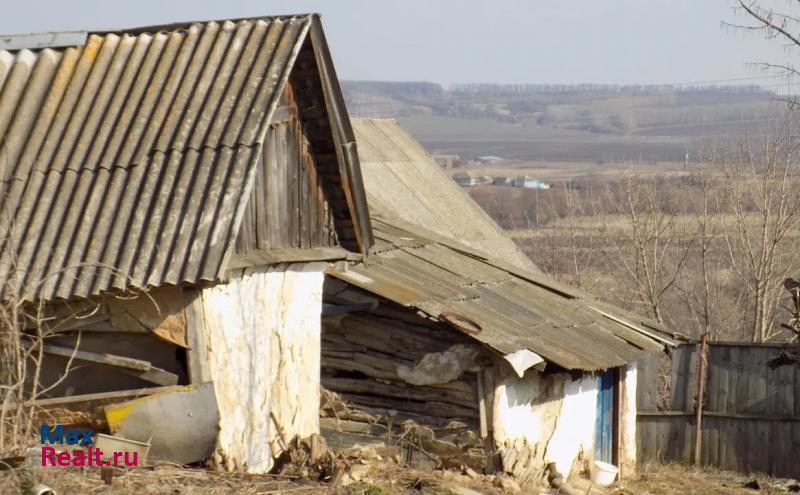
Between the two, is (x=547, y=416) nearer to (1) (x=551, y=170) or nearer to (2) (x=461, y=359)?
(2) (x=461, y=359)

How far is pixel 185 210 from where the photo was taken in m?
8.14

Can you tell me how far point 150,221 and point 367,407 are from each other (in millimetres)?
Result: 3639

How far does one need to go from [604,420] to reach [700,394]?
171 centimetres

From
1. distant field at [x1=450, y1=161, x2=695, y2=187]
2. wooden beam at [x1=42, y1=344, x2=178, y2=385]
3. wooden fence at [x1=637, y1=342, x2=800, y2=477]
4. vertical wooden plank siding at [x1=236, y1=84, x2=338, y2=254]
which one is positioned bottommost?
wooden beam at [x1=42, y1=344, x2=178, y2=385]

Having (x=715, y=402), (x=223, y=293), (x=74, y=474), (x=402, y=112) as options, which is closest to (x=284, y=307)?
(x=223, y=293)

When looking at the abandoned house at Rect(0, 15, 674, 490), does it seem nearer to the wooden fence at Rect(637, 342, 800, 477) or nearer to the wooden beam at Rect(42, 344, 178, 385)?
the wooden beam at Rect(42, 344, 178, 385)

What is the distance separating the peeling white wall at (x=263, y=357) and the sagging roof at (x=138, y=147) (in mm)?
604

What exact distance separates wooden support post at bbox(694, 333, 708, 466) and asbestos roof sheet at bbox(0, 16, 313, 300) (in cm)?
840

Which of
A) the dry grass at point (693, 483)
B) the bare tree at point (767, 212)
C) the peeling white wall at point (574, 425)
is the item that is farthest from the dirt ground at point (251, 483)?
the bare tree at point (767, 212)

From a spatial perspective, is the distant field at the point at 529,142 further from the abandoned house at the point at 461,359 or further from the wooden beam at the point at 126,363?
the wooden beam at the point at 126,363

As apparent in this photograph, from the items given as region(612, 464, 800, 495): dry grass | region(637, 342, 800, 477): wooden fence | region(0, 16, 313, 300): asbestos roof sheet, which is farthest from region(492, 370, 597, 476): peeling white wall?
region(0, 16, 313, 300): asbestos roof sheet

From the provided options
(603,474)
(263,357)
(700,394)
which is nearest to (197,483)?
(263,357)

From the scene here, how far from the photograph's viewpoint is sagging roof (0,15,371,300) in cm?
795

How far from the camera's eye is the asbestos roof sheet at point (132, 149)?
7.95 metres
